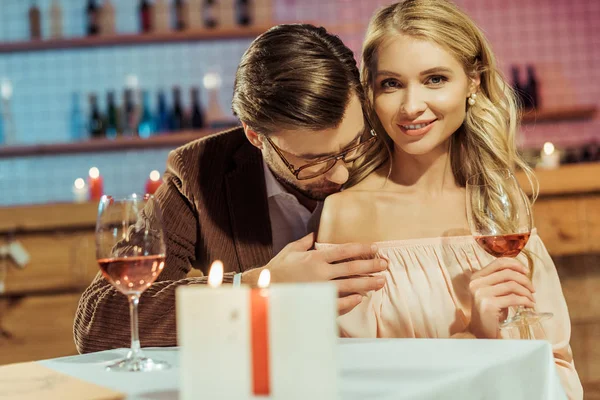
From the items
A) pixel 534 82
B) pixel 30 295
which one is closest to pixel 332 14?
Result: pixel 534 82

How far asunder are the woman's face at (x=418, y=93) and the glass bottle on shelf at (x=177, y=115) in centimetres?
259

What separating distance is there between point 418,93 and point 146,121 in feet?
9.15

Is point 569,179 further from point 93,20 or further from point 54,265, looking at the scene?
point 93,20

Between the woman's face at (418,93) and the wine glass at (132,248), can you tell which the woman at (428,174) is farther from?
the wine glass at (132,248)

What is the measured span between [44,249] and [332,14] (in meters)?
2.22

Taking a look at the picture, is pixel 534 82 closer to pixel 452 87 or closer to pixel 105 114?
pixel 105 114

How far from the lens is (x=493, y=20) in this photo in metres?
4.61

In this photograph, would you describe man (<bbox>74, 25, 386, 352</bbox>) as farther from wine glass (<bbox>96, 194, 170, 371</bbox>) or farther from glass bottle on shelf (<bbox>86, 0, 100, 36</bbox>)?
glass bottle on shelf (<bbox>86, 0, 100, 36</bbox>)

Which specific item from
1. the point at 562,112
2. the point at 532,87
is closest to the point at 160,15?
the point at 532,87

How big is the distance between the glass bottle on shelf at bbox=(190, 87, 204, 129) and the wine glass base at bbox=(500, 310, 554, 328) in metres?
3.14

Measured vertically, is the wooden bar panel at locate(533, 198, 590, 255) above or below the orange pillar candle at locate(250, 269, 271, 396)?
above

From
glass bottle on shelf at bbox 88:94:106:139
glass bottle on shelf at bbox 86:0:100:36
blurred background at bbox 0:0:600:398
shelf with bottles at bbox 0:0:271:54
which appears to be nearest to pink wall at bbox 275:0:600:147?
blurred background at bbox 0:0:600:398

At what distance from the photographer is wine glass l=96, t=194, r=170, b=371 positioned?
3.53 ft

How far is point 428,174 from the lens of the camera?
1995 mm
